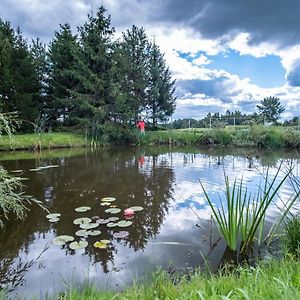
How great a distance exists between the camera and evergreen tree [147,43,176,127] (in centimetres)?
2606

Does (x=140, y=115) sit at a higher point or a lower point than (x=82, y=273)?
higher

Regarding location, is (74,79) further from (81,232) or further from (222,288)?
(222,288)

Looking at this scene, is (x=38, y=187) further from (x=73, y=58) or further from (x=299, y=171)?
→ (x=73, y=58)

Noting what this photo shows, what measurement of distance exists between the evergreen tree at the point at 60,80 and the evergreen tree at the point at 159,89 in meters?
6.67

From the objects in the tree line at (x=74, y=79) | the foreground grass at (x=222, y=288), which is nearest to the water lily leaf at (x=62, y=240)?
the foreground grass at (x=222, y=288)

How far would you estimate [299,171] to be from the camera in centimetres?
887

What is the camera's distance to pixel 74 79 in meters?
22.3

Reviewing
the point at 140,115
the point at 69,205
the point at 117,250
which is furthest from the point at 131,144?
the point at 117,250

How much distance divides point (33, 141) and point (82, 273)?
52.4 feet

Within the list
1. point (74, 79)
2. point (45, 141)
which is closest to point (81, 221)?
point (45, 141)

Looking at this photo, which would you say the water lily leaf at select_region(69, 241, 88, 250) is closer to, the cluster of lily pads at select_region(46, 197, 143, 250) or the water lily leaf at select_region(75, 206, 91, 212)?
the cluster of lily pads at select_region(46, 197, 143, 250)

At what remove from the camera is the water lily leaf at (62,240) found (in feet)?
14.1

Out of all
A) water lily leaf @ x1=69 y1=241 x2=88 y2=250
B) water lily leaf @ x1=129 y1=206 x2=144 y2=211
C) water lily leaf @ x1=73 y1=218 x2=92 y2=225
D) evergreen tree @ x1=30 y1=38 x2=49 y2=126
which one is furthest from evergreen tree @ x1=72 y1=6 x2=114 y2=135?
water lily leaf @ x1=69 y1=241 x2=88 y2=250

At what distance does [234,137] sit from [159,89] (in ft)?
28.3
